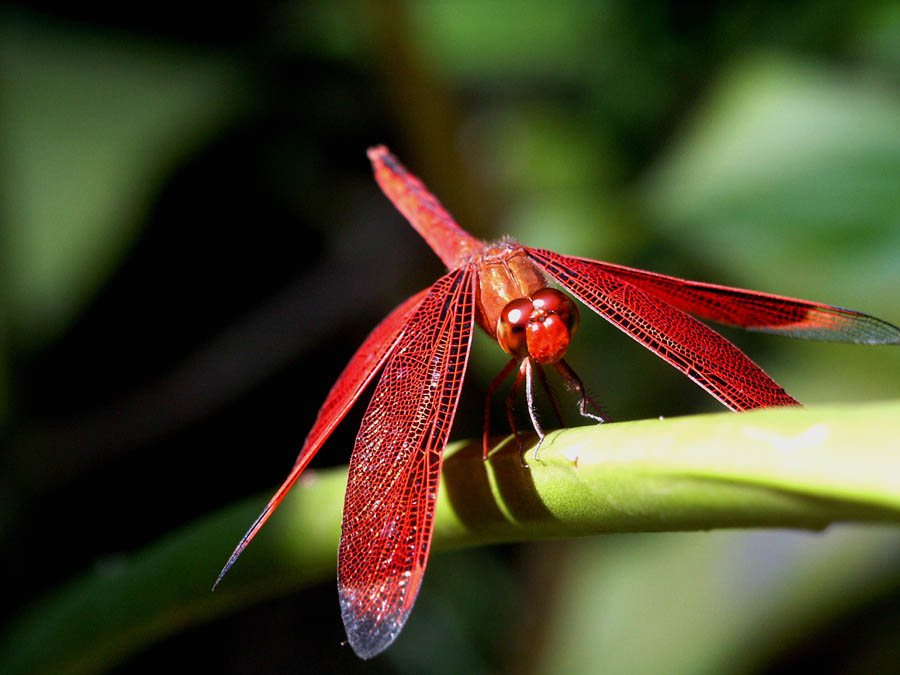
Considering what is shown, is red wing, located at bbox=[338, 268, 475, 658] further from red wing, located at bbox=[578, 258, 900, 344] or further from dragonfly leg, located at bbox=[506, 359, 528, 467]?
red wing, located at bbox=[578, 258, 900, 344]

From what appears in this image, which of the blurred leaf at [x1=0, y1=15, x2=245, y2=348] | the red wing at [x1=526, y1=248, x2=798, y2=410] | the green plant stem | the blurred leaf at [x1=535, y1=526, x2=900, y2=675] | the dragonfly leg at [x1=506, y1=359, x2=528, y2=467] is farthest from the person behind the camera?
the blurred leaf at [x1=0, y1=15, x2=245, y2=348]

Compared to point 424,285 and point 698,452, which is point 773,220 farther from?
point 698,452

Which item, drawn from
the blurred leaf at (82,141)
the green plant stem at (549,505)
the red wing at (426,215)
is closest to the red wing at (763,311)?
the red wing at (426,215)

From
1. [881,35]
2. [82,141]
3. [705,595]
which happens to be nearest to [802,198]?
[881,35]

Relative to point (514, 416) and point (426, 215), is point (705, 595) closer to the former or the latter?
point (426, 215)

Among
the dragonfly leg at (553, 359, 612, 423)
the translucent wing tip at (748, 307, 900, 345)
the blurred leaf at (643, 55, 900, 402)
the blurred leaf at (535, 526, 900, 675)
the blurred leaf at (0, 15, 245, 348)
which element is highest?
the blurred leaf at (0, 15, 245, 348)

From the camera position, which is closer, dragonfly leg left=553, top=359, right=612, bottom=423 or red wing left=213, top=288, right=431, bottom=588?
red wing left=213, top=288, right=431, bottom=588

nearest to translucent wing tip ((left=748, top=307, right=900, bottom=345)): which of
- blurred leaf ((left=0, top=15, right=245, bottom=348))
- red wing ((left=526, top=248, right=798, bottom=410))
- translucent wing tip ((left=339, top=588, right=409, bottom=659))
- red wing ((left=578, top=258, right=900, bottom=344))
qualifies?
red wing ((left=578, top=258, right=900, bottom=344))
